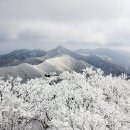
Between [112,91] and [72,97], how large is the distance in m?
26.6

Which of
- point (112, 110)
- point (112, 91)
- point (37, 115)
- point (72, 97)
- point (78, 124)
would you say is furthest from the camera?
point (112, 91)

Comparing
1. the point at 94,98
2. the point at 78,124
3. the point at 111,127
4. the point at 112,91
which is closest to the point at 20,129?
the point at 78,124

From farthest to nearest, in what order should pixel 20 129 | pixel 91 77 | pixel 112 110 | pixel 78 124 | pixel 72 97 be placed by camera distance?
pixel 91 77
pixel 72 97
pixel 112 110
pixel 20 129
pixel 78 124

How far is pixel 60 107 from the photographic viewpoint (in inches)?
2394

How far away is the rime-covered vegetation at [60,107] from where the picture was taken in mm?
46531

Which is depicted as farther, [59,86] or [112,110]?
[59,86]

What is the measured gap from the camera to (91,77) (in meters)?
98.3

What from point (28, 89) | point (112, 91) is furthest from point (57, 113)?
point (112, 91)

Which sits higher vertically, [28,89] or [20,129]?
[28,89]

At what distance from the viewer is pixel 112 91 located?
3536 inches

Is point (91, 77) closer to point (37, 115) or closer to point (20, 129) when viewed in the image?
point (37, 115)

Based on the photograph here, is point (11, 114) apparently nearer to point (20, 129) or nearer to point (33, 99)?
point (20, 129)

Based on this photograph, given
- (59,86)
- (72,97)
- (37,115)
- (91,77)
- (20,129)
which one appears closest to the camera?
(20,129)

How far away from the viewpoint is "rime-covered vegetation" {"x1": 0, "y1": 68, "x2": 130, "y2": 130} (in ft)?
153
